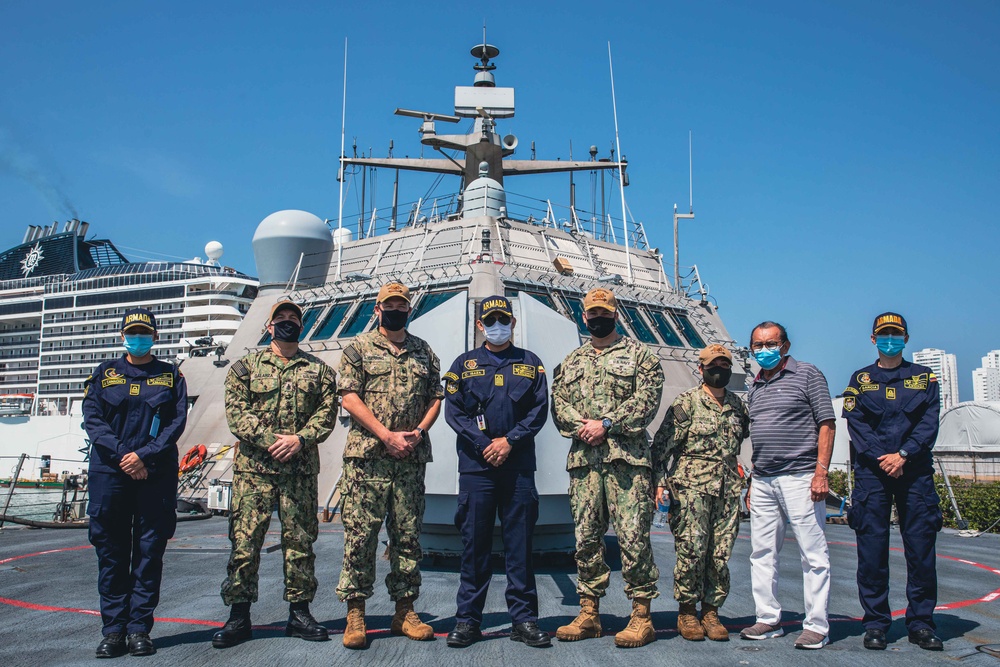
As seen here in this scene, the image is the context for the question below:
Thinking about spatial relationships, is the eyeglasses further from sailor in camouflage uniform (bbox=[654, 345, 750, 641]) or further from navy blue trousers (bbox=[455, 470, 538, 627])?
sailor in camouflage uniform (bbox=[654, 345, 750, 641])

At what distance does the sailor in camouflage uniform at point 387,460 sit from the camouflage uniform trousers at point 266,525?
0.24m

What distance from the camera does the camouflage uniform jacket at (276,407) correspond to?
480 centimetres

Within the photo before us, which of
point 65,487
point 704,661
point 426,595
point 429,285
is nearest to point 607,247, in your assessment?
point 429,285

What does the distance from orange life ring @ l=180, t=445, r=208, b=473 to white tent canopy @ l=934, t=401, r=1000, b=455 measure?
21.5 metres

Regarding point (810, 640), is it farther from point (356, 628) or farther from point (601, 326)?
point (356, 628)

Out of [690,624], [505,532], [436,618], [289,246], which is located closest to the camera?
[690,624]

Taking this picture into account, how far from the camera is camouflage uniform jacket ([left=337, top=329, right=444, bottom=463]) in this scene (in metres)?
4.89

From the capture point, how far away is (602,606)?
559cm

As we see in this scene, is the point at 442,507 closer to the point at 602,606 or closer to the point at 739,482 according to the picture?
the point at 602,606

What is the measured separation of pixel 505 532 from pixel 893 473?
2.43 metres

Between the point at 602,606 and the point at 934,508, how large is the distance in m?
2.27

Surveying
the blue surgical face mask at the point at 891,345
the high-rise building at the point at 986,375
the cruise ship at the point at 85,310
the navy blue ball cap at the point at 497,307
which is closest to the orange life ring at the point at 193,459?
the navy blue ball cap at the point at 497,307

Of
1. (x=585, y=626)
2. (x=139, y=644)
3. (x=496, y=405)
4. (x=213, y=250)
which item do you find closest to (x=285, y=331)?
(x=496, y=405)

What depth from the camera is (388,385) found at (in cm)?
493
